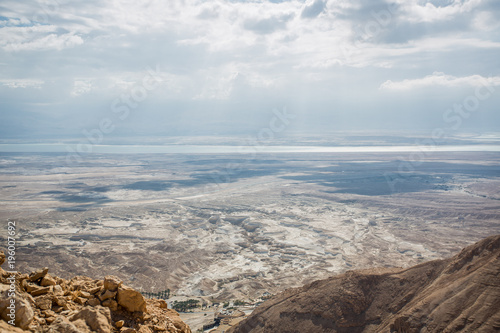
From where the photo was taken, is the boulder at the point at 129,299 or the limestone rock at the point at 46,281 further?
the boulder at the point at 129,299

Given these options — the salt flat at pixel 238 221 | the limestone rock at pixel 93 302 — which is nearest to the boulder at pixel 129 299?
the limestone rock at pixel 93 302

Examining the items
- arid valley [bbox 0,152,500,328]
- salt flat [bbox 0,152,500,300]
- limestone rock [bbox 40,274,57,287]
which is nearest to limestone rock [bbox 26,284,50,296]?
limestone rock [bbox 40,274,57,287]

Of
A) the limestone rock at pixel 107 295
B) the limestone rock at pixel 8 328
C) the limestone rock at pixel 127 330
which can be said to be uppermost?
the limestone rock at pixel 8 328

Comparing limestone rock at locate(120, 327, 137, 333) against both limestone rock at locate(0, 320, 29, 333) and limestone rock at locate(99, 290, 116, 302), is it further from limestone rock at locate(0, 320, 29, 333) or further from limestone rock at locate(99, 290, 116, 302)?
limestone rock at locate(0, 320, 29, 333)

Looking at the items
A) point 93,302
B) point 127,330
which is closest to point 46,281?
point 93,302

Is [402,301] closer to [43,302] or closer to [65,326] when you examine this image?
[65,326]

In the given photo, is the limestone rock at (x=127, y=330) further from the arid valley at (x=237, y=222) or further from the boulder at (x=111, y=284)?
the arid valley at (x=237, y=222)
